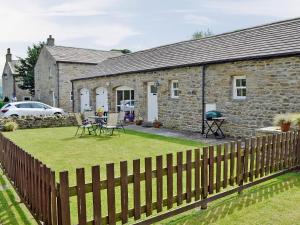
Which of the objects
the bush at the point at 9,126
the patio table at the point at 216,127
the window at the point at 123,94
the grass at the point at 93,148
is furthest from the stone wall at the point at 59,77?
the patio table at the point at 216,127

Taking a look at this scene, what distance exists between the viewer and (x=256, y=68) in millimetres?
11766

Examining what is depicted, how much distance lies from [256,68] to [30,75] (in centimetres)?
3498

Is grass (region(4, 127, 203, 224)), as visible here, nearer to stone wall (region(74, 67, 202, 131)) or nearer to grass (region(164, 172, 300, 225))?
stone wall (region(74, 67, 202, 131))

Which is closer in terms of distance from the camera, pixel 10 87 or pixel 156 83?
pixel 156 83

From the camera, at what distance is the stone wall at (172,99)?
47.2ft

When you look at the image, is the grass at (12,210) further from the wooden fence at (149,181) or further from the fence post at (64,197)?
the fence post at (64,197)

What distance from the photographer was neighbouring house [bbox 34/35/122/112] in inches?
A: 1175

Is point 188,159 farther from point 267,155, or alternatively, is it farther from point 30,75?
point 30,75

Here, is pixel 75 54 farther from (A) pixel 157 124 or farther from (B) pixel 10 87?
(A) pixel 157 124

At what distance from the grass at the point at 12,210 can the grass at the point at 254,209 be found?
225cm

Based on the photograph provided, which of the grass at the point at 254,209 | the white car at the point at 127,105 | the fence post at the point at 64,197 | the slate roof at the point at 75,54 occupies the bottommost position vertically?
the grass at the point at 254,209

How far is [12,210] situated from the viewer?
4953 millimetres

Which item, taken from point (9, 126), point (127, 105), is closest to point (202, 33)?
point (127, 105)

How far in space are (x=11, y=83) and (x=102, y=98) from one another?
93.0 ft
